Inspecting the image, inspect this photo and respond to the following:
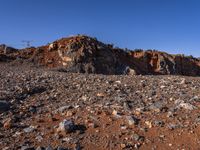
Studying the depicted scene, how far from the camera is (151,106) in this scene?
31.8 feet

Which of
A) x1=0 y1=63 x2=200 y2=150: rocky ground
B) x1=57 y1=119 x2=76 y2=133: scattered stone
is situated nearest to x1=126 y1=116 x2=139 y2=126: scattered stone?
x1=0 y1=63 x2=200 y2=150: rocky ground

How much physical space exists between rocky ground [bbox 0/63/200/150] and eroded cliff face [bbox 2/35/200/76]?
16.8 metres

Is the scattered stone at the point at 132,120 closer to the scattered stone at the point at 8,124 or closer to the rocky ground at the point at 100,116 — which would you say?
the rocky ground at the point at 100,116

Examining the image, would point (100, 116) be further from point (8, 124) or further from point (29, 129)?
point (8, 124)

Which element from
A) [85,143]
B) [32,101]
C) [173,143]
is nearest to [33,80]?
[32,101]

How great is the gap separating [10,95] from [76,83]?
262cm

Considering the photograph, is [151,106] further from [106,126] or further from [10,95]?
[10,95]

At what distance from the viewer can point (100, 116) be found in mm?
9164

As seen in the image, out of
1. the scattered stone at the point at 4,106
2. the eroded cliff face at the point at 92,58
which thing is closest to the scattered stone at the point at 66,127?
the scattered stone at the point at 4,106

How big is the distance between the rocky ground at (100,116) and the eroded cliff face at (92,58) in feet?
55.3

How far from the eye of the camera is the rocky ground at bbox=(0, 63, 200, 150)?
7.84 metres

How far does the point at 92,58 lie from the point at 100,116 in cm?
2454

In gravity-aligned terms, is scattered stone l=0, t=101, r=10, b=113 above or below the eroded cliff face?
below

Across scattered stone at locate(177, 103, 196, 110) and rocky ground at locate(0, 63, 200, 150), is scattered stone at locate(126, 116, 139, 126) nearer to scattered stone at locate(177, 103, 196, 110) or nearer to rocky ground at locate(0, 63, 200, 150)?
rocky ground at locate(0, 63, 200, 150)
